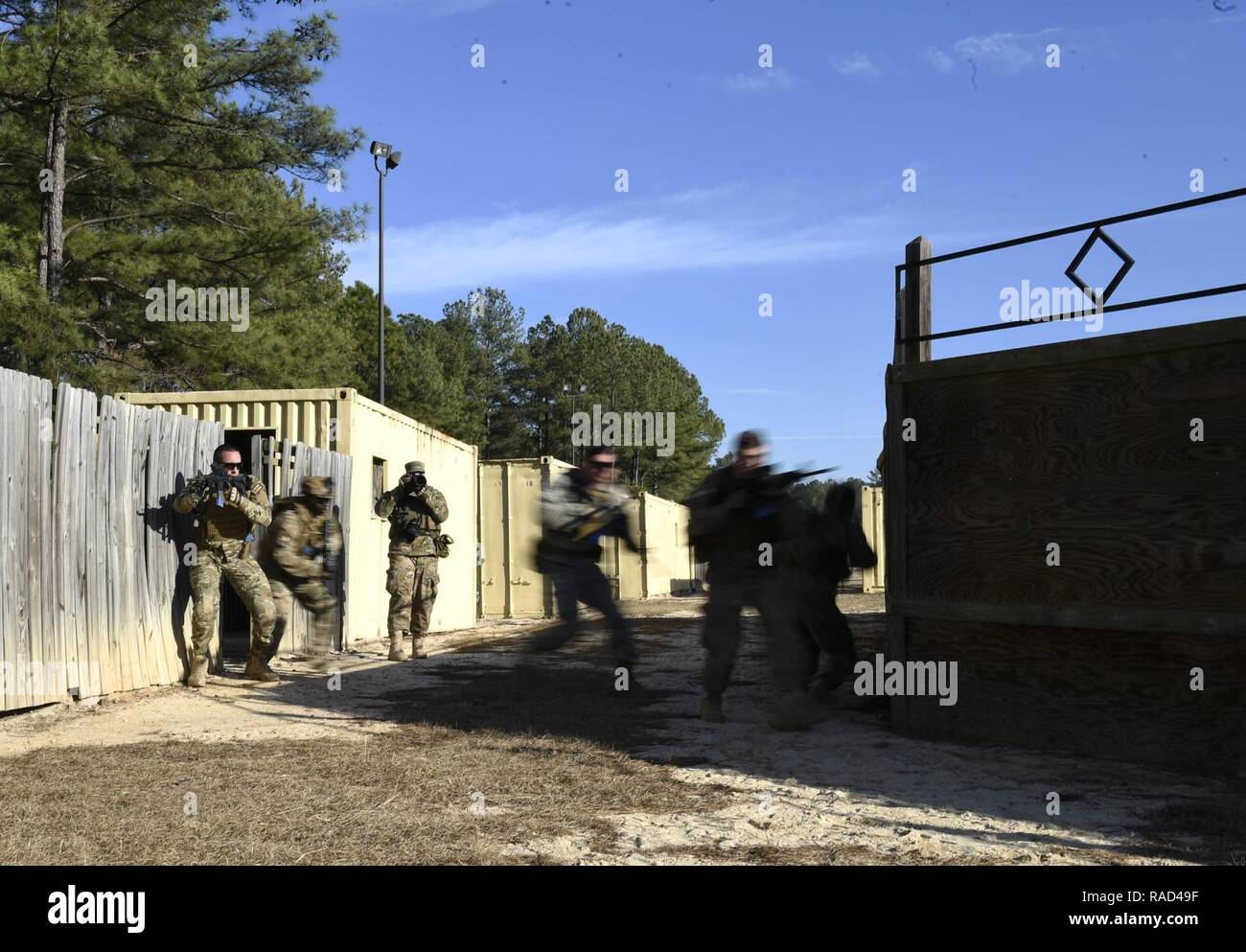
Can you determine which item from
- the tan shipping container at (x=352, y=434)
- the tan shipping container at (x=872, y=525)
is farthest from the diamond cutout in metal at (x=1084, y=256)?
the tan shipping container at (x=872, y=525)

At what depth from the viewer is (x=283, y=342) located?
25375mm

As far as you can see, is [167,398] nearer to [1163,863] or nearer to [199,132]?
[199,132]

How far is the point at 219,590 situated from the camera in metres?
9.66

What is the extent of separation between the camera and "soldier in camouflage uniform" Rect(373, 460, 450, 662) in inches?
445

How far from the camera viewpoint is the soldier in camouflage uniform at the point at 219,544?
931 centimetres

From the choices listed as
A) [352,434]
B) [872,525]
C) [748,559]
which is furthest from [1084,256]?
[872,525]

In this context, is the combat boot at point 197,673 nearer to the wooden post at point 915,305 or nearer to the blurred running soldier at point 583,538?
the blurred running soldier at point 583,538

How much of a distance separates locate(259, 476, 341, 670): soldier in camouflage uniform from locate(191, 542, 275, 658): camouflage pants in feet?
0.76

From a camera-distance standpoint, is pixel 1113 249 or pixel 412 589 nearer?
pixel 1113 249

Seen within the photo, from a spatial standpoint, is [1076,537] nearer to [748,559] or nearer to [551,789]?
[748,559]

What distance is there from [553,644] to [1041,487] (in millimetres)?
3246

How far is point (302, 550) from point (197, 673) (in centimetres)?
132

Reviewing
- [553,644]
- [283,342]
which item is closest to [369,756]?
[553,644]

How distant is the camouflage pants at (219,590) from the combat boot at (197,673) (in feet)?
0.11
